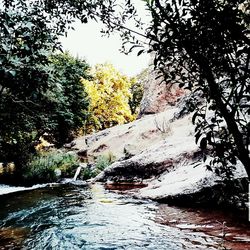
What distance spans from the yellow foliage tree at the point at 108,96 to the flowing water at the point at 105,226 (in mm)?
21916

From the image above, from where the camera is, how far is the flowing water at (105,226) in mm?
5426

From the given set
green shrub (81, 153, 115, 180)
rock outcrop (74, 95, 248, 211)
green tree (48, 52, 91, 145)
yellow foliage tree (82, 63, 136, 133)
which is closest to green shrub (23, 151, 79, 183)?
green shrub (81, 153, 115, 180)

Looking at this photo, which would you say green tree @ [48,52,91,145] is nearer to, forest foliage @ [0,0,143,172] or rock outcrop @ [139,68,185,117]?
forest foliage @ [0,0,143,172]

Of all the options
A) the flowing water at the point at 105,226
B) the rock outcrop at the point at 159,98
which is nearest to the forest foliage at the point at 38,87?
the flowing water at the point at 105,226

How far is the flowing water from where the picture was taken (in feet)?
17.8

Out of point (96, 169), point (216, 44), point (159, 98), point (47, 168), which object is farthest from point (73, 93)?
point (216, 44)

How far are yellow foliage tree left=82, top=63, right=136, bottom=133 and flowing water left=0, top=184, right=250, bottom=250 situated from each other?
863 inches

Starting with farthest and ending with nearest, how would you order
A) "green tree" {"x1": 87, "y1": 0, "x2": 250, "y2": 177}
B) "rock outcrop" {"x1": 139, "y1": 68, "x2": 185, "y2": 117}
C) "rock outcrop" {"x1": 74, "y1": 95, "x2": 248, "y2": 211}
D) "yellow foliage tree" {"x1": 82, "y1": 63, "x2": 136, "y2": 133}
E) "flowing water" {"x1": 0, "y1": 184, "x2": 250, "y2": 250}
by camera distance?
"yellow foliage tree" {"x1": 82, "y1": 63, "x2": 136, "y2": 133} < "rock outcrop" {"x1": 139, "y1": 68, "x2": 185, "y2": 117} < "rock outcrop" {"x1": 74, "y1": 95, "x2": 248, "y2": 211} < "flowing water" {"x1": 0, "y1": 184, "x2": 250, "y2": 250} < "green tree" {"x1": 87, "y1": 0, "x2": 250, "y2": 177}

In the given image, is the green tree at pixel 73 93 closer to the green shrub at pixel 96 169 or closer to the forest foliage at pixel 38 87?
the forest foliage at pixel 38 87

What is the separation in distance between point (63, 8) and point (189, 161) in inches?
349

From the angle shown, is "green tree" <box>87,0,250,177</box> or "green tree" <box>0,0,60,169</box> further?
"green tree" <box>0,0,60,169</box>

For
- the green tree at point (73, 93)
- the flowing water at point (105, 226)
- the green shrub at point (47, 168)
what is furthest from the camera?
the green tree at point (73, 93)

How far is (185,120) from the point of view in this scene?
19.0 meters

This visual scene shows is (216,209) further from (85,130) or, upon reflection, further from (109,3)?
(85,130)
